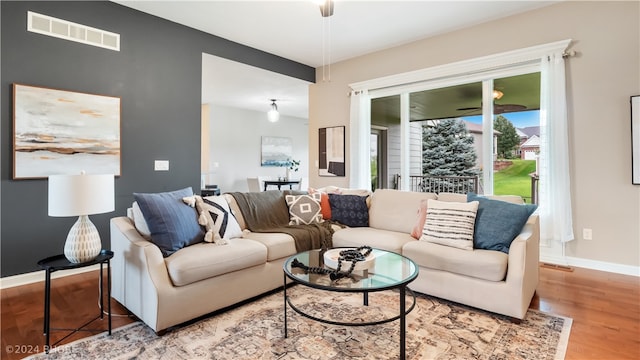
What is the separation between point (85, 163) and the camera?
126 inches

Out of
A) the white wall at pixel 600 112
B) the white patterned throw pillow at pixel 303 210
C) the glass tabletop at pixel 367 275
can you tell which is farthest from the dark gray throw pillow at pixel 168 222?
the white wall at pixel 600 112

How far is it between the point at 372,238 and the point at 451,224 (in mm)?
674

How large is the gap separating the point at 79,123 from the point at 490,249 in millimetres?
3883

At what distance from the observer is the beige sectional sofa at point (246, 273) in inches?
79.4

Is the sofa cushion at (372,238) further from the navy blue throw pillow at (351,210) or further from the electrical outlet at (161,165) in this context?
the electrical outlet at (161,165)

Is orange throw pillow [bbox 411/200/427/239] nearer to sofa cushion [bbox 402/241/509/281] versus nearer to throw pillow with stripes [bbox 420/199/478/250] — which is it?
throw pillow with stripes [bbox 420/199/478/250]

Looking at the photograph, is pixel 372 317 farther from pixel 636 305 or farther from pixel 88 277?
pixel 88 277

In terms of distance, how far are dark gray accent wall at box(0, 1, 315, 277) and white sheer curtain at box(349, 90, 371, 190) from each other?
179 centimetres

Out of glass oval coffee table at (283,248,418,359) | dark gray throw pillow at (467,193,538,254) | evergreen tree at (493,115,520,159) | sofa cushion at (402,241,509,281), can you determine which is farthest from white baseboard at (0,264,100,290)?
evergreen tree at (493,115,520,159)

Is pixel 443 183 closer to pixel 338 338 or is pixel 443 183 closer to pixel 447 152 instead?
pixel 447 152

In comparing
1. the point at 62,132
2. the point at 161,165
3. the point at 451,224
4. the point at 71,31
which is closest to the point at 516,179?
the point at 451,224

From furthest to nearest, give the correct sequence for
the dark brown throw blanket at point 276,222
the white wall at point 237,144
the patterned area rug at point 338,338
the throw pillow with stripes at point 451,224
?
1. the white wall at point 237,144
2. the dark brown throw blanket at point 276,222
3. the throw pillow with stripes at point 451,224
4. the patterned area rug at point 338,338

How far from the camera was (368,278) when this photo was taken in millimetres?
1784

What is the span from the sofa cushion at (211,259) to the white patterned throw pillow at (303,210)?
2.49 ft
